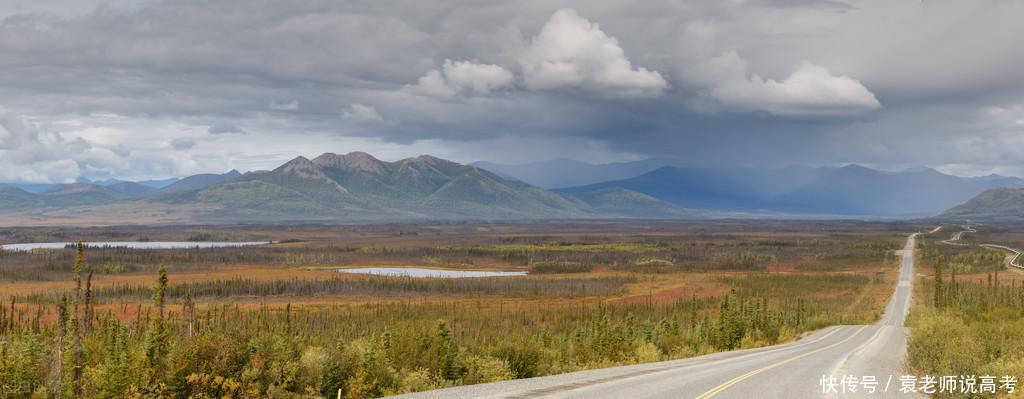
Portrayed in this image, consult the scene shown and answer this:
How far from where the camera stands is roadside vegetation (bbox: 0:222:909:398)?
69.2 feet

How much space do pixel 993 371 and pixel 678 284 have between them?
14790 centimetres

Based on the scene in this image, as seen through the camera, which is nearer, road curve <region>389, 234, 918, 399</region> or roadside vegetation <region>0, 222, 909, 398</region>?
roadside vegetation <region>0, 222, 909, 398</region>

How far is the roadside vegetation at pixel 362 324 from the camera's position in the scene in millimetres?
21094

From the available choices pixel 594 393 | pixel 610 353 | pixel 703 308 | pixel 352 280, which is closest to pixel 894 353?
pixel 610 353

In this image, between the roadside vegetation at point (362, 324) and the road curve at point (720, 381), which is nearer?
the roadside vegetation at point (362, 324)

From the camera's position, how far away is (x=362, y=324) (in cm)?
10012

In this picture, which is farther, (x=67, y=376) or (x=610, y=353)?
(x=610, y=353)

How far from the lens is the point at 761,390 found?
24.0m

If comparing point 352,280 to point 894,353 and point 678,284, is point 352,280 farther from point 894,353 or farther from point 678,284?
point 894,353

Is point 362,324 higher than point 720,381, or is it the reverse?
point 720,381

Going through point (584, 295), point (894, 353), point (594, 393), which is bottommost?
point (584, 295)

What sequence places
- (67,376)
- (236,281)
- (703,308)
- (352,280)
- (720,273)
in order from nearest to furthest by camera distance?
(67,376) < (703,308) < (236,281) < (352,280) < (720,273)

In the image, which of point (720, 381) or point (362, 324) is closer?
point (720, 381)

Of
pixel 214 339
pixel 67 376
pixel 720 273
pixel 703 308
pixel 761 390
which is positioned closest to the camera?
pixel 214 339
